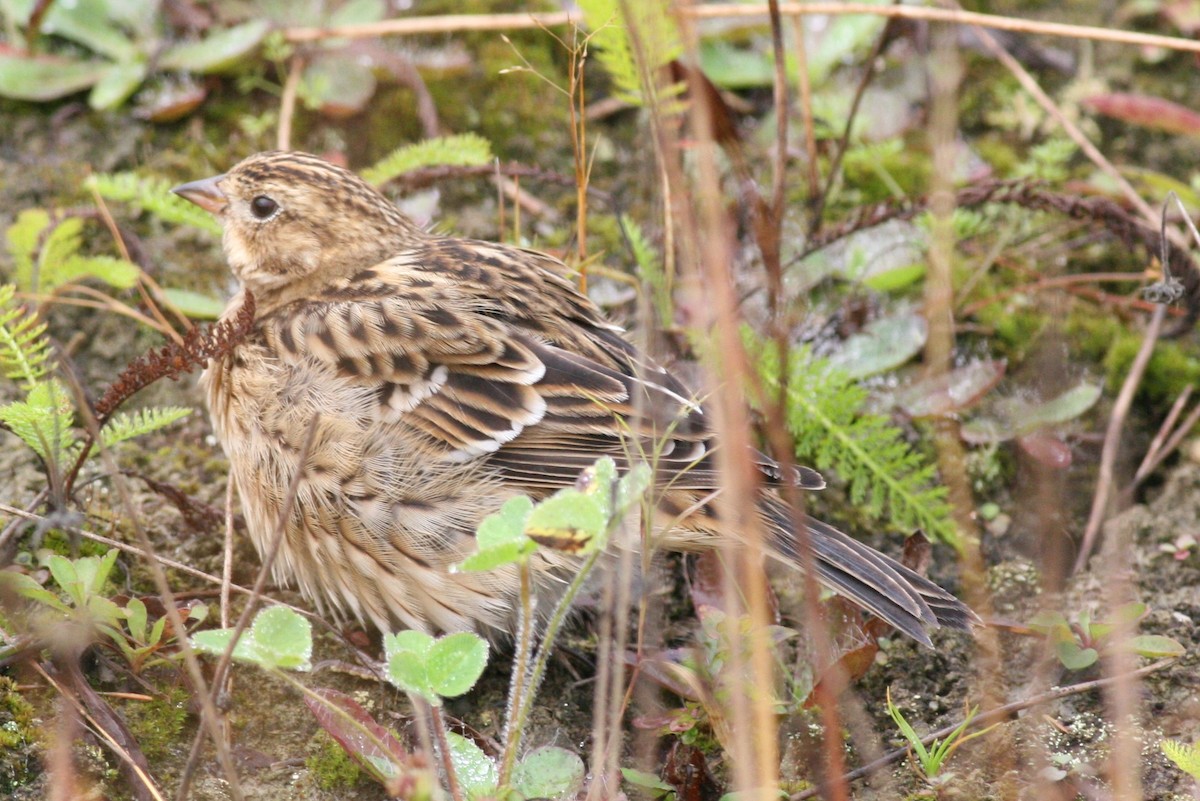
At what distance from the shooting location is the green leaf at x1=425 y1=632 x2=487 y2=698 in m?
2.95

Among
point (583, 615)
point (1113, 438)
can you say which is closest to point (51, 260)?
point (583, 615)

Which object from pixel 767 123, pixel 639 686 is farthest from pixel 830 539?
pixel 767 123

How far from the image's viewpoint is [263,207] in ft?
14.8

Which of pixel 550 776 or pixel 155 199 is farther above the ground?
pixel 155 199

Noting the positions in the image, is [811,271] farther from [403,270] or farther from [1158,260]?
[403,270]

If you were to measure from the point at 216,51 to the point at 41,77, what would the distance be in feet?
2.40

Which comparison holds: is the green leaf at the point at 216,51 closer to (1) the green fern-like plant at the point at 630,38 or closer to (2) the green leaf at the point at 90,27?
(2) the green leaf at the point at 90,27

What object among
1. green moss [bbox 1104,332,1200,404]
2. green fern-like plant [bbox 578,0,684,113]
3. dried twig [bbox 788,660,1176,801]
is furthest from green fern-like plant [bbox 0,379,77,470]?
green moss [bbox 1104,332,1200,404]

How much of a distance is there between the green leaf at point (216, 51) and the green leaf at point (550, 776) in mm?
3638

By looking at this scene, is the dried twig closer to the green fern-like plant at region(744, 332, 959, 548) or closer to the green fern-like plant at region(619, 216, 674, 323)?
the green fern-like plant at region(744, 332, 959, 548)

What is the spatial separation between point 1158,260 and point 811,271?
1.23 m

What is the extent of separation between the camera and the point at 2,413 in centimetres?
341

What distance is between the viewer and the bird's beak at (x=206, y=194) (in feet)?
14.9

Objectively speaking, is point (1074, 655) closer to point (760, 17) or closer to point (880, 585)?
point (880, 585)
